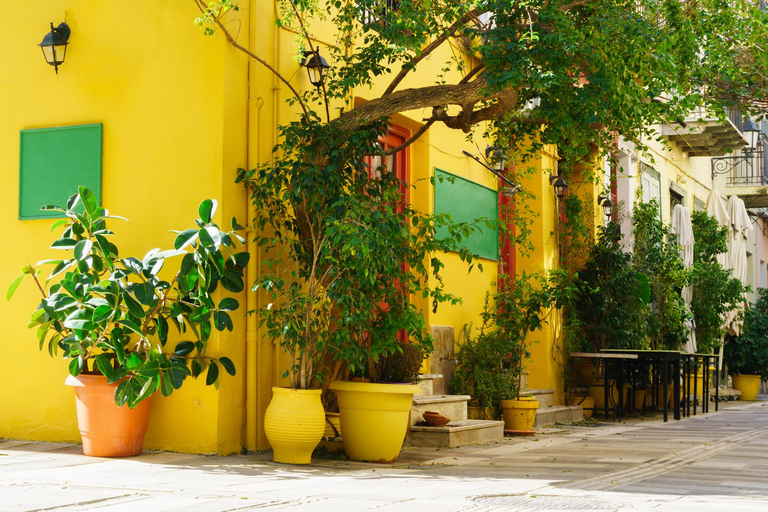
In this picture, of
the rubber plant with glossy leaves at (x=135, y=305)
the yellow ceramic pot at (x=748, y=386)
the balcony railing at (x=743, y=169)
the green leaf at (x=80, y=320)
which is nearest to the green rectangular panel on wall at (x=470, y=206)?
the rubber plant with glossy leaves at (x=135, y=305)

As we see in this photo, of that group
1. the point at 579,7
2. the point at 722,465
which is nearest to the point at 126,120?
the point at 579,7

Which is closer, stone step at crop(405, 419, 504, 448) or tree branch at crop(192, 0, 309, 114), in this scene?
tree branch at crop(192, 0, 309, 114)

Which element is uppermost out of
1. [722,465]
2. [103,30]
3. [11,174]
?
[103,30]

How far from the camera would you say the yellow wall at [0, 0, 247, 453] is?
Result: 6961 millimetres

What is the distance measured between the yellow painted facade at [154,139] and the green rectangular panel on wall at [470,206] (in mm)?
2706

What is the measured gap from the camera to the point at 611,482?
5.71 m

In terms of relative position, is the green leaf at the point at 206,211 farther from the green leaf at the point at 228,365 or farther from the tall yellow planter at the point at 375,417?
the tall yellow planter at the point at 375,417

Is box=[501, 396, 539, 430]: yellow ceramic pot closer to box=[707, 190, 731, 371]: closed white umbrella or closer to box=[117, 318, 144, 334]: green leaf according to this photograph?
box=[117, 318, 144, 334]: green leaf

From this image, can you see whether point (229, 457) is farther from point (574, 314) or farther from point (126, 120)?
point (574, 314)

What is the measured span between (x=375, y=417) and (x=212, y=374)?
3.99 feet

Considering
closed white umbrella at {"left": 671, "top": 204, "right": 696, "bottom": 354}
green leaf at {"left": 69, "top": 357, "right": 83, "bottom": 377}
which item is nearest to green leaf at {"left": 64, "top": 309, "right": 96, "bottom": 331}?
green leaf at {"left": 69, "top": 357, "right": 83, "bottom": 377}

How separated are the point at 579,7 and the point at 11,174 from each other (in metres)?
4.93

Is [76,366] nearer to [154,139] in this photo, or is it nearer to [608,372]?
[154,139]

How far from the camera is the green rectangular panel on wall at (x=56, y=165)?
7.39 metres
